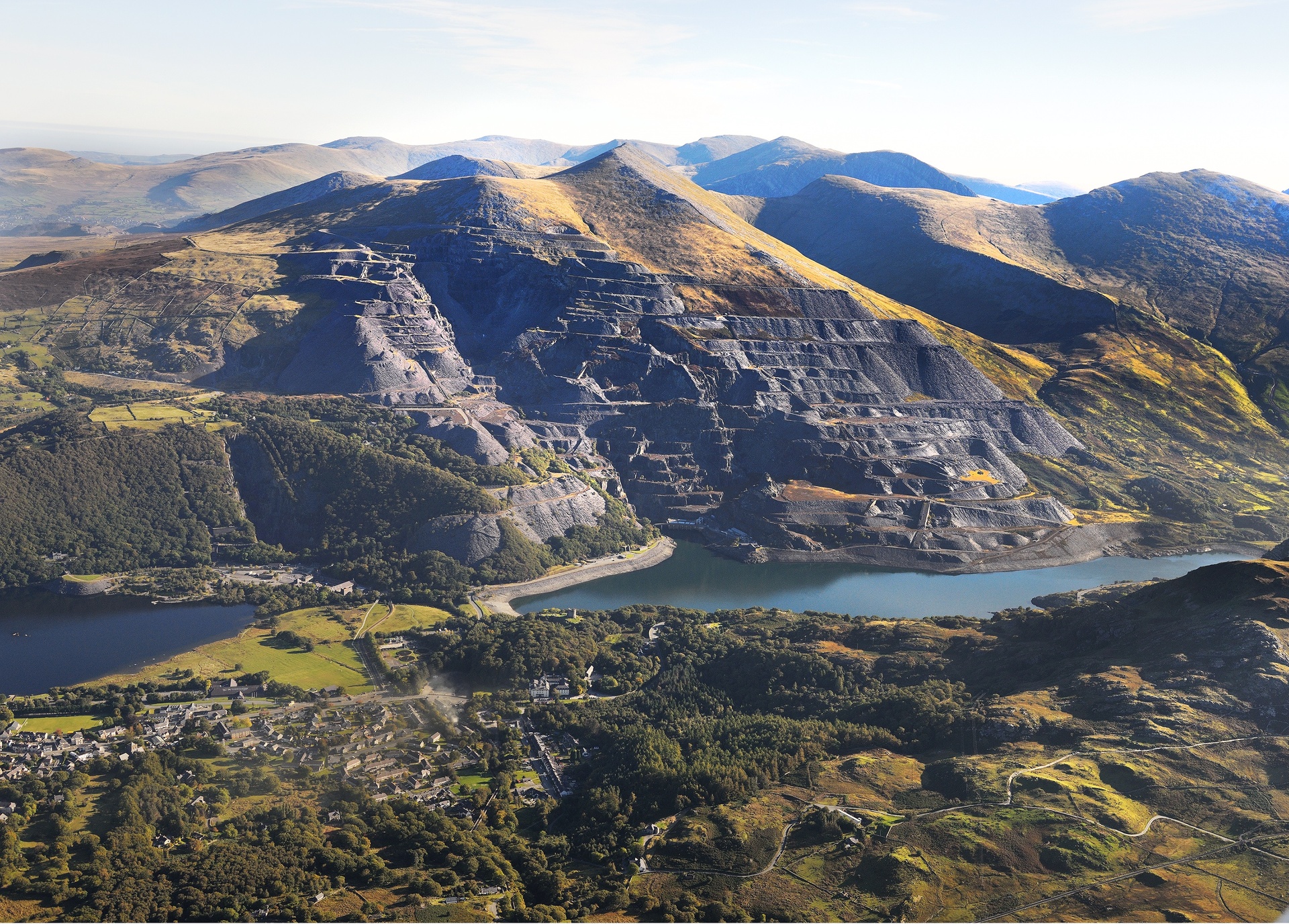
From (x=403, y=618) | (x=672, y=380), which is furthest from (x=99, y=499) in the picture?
(x=672, y=380)

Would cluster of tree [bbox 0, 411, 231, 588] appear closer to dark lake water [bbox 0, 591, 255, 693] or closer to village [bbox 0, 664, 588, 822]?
dark lake water [bbox 0, 591, 255, 693]

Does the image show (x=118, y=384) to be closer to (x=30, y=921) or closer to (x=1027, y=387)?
(x=30, y=921)

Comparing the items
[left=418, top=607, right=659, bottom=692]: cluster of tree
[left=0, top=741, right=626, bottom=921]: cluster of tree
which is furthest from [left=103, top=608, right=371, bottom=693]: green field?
[left=0, top=741, right=626, bottom=921]: cluster of tree

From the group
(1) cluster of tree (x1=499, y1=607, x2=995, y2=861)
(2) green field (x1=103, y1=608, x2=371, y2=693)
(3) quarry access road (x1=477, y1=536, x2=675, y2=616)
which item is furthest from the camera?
(3) quarry access road (x1=477, y1=536, x2=675, y2=616)

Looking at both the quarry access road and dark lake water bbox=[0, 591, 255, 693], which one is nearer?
dark lake water bbox=[0, 591, 255, 693]

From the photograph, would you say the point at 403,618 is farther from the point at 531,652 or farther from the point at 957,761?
the point at 957,761

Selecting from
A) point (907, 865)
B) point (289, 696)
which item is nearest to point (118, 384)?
point (289, 696)

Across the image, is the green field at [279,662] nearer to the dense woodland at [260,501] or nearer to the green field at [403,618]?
the green field at [403,618]

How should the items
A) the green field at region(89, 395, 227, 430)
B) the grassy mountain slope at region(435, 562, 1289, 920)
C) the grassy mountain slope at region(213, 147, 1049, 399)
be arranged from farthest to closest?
the grassy mountain slope at region(213, 147, 1049, 399)
the green field at region(89, 395, 227, 430)
the grassy mountain slope at region(435, 562, 1289, 920)
